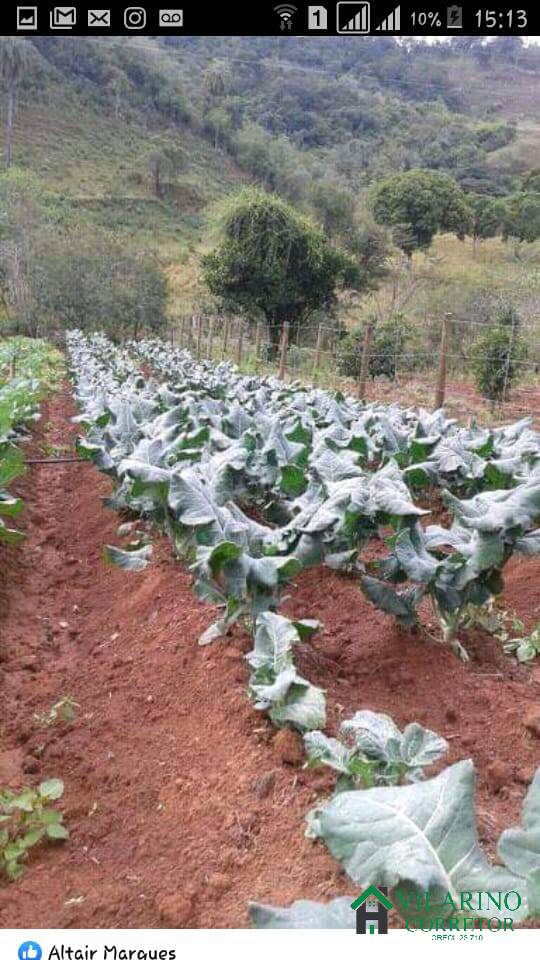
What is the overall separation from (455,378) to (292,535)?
1516 cm

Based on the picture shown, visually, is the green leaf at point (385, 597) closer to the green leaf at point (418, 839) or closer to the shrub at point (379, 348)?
the green leaf at point (418, 839)

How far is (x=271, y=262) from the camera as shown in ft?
90.4

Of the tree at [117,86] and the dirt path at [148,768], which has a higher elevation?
the tree at [117,86]

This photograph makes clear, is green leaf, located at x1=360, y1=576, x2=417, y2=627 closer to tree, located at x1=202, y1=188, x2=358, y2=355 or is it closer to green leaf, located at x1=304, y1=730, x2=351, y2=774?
green leaf, located at x1=304, y1=730, x2=351, y2=774

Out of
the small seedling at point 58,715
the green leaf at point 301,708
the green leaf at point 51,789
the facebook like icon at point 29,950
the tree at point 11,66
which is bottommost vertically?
the small seedling at point 58,715

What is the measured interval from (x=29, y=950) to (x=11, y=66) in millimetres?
75329

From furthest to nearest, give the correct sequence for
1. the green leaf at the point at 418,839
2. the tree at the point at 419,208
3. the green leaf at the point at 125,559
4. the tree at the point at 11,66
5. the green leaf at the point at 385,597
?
the tree at the point at 11,66
the tree at the point at 419,208
the green leaf at the point at 125,559
the green leaf at the point at 385,597
the green leaf at the point at 418,839

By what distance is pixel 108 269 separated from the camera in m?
36.8

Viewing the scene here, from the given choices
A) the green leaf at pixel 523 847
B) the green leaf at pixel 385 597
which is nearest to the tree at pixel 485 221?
the green leaf at pixel 385 597

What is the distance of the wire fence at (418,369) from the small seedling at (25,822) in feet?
25.6

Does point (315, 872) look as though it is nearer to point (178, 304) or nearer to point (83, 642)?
point (83, 642)

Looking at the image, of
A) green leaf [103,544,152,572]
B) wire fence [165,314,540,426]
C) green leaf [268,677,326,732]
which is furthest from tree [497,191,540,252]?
green leaf [268,677,326,732]

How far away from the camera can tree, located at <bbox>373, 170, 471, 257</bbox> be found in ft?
141

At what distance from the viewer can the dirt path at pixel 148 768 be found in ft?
6.40
